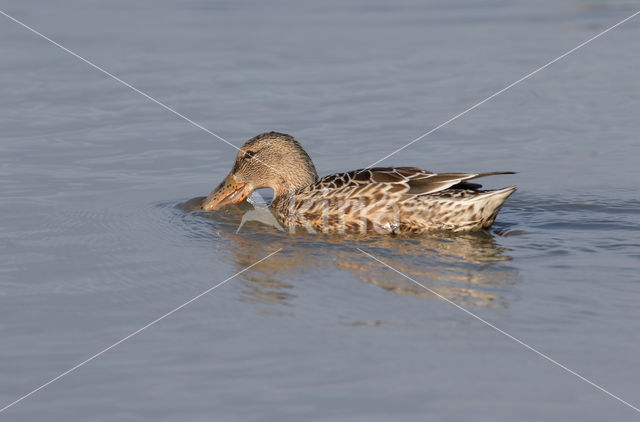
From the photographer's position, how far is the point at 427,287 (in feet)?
21.2

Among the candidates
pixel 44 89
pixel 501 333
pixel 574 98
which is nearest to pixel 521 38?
pixel 574 98

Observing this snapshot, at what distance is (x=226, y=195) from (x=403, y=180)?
1.94 m

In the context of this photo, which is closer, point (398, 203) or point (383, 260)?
point (383, 260)

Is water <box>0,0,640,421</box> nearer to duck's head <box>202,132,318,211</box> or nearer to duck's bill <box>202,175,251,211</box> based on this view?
duck's bill <box>202,175,251,211</box>

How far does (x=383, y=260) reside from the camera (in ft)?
23.7

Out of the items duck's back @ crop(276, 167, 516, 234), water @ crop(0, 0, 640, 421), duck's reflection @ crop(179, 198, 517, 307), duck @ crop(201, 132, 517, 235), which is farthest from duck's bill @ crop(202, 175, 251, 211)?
duck's back @ crop(276, 167, 516, 234)

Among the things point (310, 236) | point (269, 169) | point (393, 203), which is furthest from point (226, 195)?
point (393, 203)

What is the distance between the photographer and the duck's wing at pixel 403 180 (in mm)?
7961

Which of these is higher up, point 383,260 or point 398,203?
point 398,203

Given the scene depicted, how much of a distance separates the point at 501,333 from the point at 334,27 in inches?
392

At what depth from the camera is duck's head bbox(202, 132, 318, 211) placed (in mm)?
9336

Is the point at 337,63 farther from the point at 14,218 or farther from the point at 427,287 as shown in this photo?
the point at 427,287

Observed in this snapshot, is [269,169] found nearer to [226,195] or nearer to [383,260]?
[226,195]

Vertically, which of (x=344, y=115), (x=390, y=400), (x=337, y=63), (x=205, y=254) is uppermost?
(x=337, y=63)
